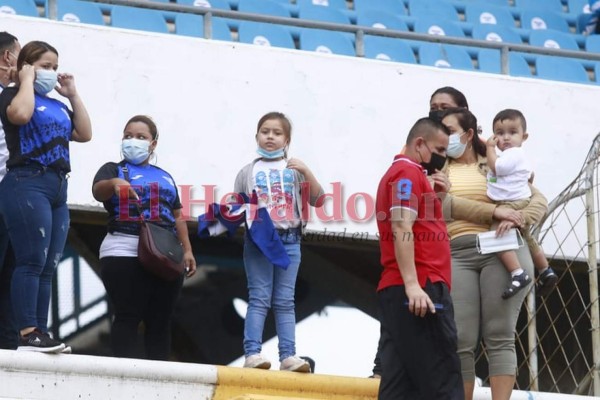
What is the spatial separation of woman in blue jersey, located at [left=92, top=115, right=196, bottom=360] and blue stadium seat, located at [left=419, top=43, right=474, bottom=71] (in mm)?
3130

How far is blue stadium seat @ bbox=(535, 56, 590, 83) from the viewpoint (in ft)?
31.7

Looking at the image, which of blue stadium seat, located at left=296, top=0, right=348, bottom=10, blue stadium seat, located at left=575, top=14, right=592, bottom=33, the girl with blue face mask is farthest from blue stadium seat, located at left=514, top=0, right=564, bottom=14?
the girl with blue face mask

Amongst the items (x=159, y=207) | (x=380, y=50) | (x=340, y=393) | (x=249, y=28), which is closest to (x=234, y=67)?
(x=249, y=28)

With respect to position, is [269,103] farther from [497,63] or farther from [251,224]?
[251,224]

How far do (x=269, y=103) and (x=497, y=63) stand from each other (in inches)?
75.2

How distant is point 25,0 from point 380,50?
2.33 meters

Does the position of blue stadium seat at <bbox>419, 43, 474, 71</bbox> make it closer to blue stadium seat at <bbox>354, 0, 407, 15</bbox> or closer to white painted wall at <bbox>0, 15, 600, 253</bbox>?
white painted wall at <bbox>0, 15, 600, 253</bbox>

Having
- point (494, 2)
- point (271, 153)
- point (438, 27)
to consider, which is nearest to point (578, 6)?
point (494, 2)

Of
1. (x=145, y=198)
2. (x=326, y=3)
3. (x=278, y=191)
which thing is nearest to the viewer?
(x=145, y=198)

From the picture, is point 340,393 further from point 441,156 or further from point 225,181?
point 225,181

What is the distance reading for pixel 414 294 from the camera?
518 cm

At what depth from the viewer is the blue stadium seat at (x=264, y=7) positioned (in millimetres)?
9609

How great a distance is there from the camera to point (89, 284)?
9969 millimetres

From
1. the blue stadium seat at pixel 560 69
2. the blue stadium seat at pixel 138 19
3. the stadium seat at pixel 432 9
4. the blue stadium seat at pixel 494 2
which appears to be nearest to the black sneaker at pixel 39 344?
the blue stadium seat at pixel 138 19
